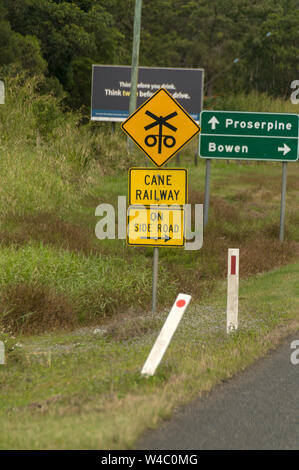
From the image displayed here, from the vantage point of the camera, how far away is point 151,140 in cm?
1120

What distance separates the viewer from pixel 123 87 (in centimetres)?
3816

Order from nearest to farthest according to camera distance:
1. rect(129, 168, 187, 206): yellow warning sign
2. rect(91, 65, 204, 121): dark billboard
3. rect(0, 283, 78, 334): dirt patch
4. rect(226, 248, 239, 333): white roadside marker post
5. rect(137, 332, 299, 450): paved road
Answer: rect(137, 332, 299, 450): paved road → rect(226, 248, 239, 333): white roadside marker post → rect(129, 168, 187, 206): yellow warning sign → rect(0, 283, 78, 334): dirt patch → rect(91, 65, 204, 121): dark billboard

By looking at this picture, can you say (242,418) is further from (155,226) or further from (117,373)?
(155,226)

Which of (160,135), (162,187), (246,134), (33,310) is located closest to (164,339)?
(162,187)

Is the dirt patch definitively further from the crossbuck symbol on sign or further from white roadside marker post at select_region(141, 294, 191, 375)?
white roadside marker post at select_region(141, 294, 191, 375)

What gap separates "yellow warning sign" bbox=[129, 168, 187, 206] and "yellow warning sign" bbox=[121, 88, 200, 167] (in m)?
0.36

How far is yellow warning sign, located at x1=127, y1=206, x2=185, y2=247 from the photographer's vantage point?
35.8ft

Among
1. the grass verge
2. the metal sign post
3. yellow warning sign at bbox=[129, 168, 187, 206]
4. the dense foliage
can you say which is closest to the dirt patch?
the grass verge

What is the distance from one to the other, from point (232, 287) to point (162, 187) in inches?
79.9

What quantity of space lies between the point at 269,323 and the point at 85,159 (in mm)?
12195

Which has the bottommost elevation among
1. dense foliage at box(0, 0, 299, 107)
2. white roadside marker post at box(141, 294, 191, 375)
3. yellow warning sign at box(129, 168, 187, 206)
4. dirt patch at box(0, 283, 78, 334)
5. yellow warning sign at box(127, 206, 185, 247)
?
dirt patch at box(0, 283, 78, 334)

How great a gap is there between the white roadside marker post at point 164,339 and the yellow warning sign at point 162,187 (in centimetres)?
352

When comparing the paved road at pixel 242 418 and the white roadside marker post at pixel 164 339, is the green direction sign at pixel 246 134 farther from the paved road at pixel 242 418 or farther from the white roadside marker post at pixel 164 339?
the white roadside marker post at pixel 164 339
